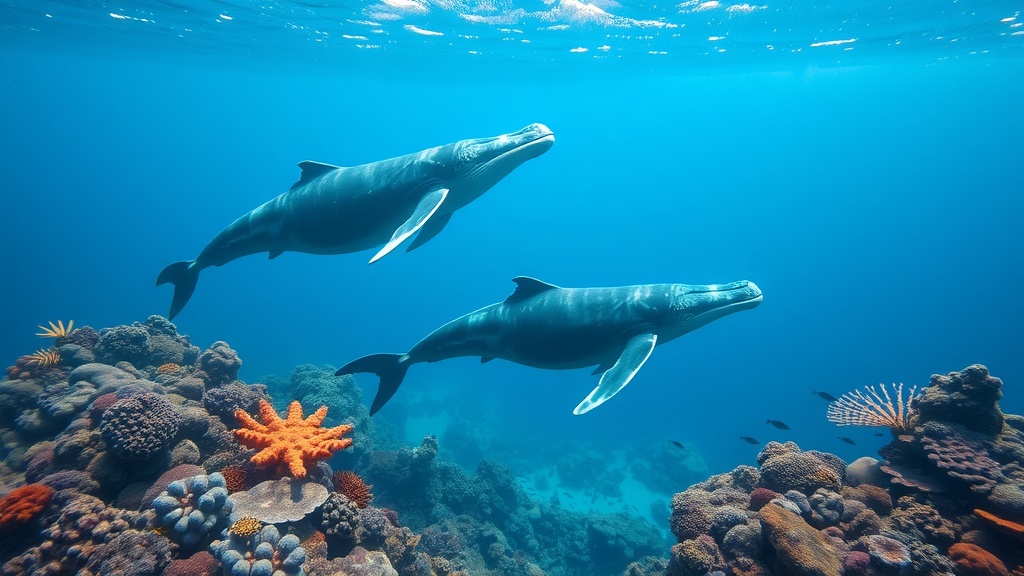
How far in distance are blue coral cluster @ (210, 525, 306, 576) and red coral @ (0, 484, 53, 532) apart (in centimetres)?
186

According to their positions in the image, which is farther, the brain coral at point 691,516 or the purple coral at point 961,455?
the brain coral at point 691,516

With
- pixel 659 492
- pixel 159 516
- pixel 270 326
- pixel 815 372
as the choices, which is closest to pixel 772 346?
pixel 815 372

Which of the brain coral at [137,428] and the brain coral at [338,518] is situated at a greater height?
the brain coral at [137,428]

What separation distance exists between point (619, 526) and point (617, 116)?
94.8 metres

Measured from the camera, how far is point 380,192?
24.9 ft

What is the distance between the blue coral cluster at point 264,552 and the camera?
3.90 metres

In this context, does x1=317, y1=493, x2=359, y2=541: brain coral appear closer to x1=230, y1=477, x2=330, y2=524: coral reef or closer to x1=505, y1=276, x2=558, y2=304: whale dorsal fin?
x1=230, y1=477, x2=330, y2=524: coral reef

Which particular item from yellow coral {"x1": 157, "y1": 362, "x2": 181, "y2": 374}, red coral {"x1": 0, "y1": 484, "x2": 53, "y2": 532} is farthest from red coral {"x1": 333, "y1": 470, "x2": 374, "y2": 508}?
yellow coral {"x1": 157, "y1": 362, "x2": 181, "y2": 374}

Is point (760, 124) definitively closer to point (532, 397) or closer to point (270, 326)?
point (532, 397)

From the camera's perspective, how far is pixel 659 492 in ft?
104

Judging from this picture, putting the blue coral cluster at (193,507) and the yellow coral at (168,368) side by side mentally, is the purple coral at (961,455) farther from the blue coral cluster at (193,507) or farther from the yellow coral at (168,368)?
the yellow coral at (168,368)

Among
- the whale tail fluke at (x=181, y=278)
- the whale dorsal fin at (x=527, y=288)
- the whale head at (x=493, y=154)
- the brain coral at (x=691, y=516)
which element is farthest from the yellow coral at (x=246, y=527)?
the whale tail fluke at (x=181, y=278)

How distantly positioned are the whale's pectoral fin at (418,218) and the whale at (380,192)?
0.02 meters

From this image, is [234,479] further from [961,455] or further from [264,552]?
[961,455]
